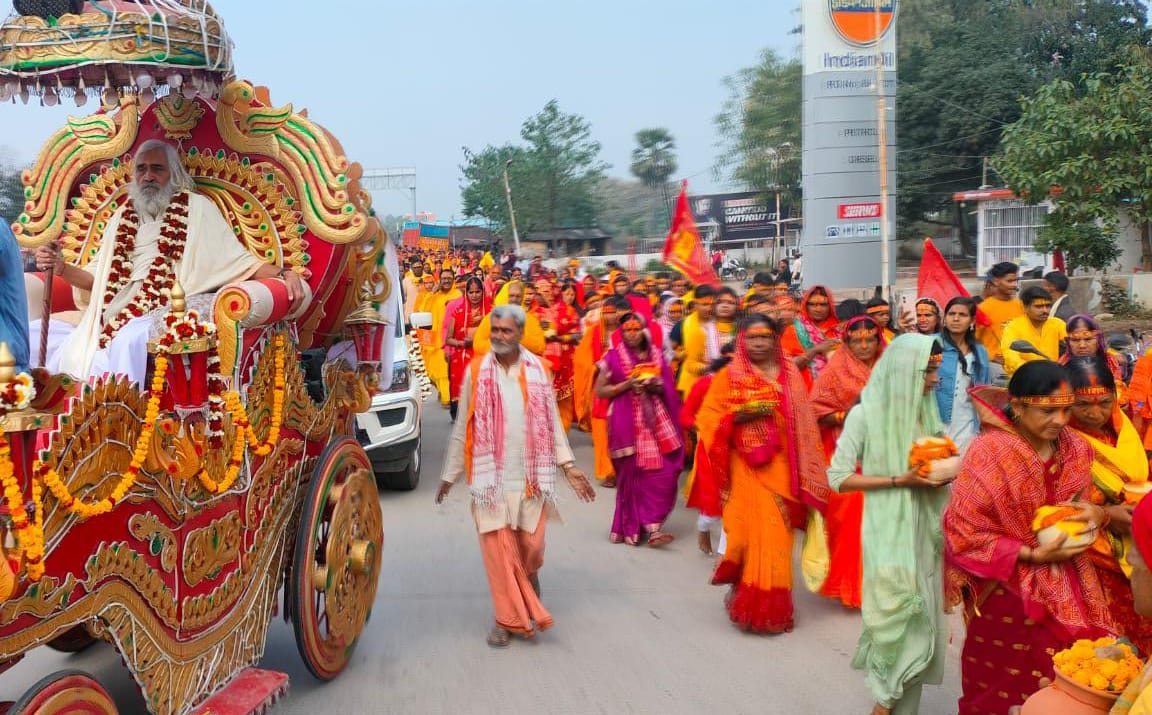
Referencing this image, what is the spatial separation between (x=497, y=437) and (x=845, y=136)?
14.6m

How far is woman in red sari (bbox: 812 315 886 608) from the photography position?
21.6 feet

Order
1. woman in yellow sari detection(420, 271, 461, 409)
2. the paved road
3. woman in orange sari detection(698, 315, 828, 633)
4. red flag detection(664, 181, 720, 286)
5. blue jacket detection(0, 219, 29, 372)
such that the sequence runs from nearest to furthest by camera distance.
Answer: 1. blue jacket detection(0, 219, 29, 372)
2. the paved road
3. woman in orange sari detection(698, 315, 828, 633)
4. red flag detection(664, 181, 720, 286)
5. woman in yellow sari detection(420, 271, 461, 409)

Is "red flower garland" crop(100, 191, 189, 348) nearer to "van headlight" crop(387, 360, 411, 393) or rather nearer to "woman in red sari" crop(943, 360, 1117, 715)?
"woman in red sari" crop(943, 360, 1117, 715)

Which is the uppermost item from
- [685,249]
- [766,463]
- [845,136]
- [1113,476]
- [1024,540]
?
[845,136]

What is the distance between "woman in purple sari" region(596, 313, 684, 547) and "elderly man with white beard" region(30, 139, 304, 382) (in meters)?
3.92

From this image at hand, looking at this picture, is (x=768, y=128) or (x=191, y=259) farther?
(x=768, y=128)

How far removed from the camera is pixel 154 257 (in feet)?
15.5

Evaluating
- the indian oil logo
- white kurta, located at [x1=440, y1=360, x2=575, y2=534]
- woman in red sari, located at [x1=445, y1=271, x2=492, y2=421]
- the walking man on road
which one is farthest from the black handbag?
the indian oil logo

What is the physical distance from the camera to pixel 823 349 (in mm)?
8391

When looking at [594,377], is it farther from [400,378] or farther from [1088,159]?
[1088,159]

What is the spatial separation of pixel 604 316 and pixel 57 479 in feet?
24.7

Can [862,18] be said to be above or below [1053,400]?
above

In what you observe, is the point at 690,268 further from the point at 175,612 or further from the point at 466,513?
the point at 175,612

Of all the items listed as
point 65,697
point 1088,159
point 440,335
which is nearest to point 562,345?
point 440,335
